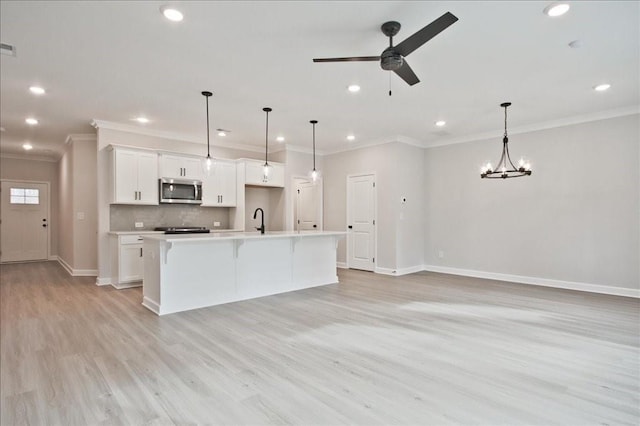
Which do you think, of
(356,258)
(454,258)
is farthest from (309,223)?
(454,258)

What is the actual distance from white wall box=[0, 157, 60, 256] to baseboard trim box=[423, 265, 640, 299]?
967cm

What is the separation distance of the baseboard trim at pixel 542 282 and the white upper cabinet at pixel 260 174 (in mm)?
3712

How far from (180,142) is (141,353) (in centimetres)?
464

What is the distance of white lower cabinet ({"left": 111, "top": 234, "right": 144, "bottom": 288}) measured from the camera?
5.50 metres

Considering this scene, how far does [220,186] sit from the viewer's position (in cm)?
680

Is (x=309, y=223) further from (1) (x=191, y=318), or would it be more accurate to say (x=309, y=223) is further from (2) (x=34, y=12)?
(2) (x=34, y=12)

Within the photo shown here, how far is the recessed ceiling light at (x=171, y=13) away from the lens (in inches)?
102

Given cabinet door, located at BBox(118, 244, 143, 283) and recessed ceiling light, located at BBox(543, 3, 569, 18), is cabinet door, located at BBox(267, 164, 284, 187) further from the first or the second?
recessed ceiling light, located at BBox(543, 3, 569, 18)

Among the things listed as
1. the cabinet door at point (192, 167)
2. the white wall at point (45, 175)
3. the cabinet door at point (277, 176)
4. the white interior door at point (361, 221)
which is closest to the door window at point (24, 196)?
the white wall at point (45, 175)

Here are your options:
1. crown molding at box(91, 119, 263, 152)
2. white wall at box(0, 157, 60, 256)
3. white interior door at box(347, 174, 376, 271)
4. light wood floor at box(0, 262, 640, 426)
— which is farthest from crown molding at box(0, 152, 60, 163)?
white interior door at box(347, 174, 376, 271)

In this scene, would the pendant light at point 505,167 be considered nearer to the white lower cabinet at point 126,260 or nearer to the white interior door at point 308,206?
the white interior door at point 308,206

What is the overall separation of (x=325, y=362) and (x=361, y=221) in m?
4.85

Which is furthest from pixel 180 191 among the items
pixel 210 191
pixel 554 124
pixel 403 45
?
pixel 554 124

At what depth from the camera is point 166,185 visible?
6098 mm
